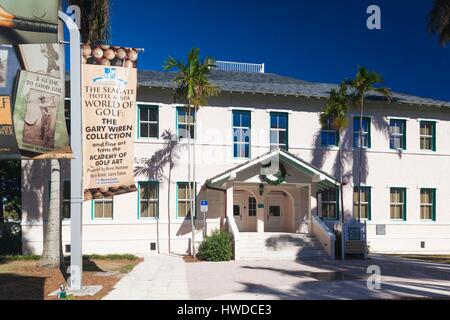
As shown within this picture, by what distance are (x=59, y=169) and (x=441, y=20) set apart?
19487 mm

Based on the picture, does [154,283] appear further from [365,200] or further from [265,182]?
[365,200]

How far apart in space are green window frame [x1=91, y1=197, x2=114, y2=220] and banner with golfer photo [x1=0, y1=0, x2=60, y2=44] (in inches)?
483

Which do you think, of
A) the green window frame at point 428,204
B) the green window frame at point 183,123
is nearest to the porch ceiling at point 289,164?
the green window frame at point 183,123

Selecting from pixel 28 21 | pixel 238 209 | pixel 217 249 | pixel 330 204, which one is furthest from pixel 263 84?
pixel 28 21

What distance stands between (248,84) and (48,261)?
14.1m

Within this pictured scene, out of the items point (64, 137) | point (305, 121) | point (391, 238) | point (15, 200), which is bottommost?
point (391, 238)

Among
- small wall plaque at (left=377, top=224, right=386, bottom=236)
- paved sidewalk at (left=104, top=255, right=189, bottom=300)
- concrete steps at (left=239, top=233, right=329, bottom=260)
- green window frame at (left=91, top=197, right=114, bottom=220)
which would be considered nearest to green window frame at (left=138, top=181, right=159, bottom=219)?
green window frame at (left=91, top=197, right=114, bottom=220)

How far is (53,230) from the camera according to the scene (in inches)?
599

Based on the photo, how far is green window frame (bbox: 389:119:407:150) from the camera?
2495cm

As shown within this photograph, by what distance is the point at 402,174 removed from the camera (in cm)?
2473

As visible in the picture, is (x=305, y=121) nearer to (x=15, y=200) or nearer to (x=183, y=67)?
(x=183, y=67)

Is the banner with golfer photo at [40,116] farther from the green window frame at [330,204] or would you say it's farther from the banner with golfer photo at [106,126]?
the green window frame at [330,204]

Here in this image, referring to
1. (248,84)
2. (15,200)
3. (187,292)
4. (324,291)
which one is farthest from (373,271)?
(15,200)

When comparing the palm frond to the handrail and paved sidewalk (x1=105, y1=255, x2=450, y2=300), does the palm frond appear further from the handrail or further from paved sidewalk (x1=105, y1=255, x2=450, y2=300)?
the handrail
